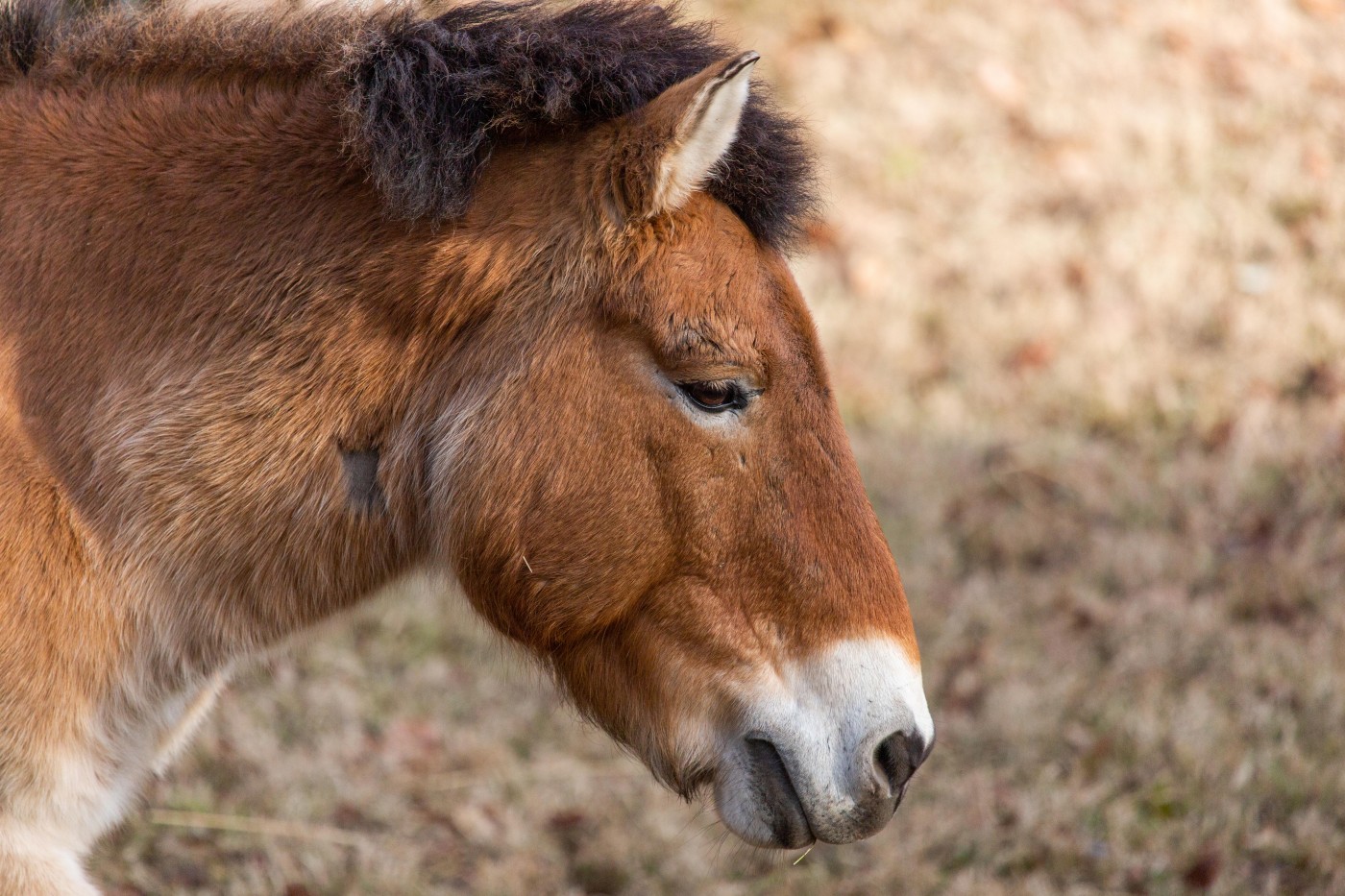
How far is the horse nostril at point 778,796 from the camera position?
7.86ft

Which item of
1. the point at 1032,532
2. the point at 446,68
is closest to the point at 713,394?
the point at 446,68

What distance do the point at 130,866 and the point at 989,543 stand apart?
349cm

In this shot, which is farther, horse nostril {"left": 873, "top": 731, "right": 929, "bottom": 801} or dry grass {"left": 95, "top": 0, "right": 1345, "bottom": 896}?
dry grass {"left": 95, "top": 0, "right": 1345, "bottom": 896}

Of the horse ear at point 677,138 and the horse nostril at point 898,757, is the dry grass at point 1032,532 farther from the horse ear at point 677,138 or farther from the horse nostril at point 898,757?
the horse ear at point 677,138

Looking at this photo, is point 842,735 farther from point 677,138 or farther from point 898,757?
point 677,138

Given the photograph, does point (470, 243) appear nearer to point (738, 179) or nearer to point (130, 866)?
point (738, 179)

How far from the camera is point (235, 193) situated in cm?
243

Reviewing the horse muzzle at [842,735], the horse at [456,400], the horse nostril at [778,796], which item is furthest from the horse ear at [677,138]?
the horse nostril at [778,796]

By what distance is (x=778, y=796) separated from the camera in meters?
2.41

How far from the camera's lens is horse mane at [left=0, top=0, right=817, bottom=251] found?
2287 millimetres

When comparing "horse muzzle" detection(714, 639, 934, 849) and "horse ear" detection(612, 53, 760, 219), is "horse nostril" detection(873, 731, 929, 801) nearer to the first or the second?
"horse muzzle" detection(714, 639, 934, 849)

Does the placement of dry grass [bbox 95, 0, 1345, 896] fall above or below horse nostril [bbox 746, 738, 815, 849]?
below

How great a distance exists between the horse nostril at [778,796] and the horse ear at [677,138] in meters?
1.08

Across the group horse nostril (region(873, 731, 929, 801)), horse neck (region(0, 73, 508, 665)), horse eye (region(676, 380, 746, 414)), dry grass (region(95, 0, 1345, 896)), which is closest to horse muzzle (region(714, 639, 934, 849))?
horse nostril (region(873, 731, 929, 801))
